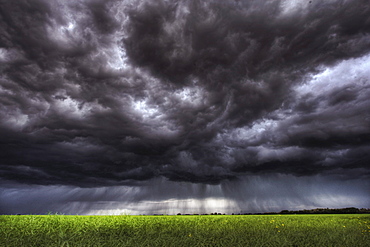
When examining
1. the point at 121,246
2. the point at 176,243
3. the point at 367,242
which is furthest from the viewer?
the point at 367,242

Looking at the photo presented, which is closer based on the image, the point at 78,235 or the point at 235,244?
the point at 235,244

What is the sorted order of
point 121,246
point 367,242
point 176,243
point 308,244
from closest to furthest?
point 121,246
point 176,243
point 308,244
point 367,242

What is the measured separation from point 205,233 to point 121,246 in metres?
4.47

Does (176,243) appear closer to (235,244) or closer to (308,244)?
(235,244)

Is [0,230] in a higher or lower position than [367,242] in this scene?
higher

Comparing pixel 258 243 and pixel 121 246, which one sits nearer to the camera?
pixel 121 246

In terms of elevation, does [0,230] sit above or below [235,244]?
above

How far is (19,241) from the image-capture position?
881 cm

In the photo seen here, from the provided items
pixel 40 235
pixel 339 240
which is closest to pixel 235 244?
pixel 339 240

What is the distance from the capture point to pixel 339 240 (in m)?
10.5

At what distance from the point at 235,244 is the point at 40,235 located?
29.2ft

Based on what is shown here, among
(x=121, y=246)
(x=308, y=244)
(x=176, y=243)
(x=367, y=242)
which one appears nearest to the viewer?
(x=121, y=246)

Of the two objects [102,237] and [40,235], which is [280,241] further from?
[40,235]

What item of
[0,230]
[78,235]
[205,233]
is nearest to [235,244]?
[205,233]
